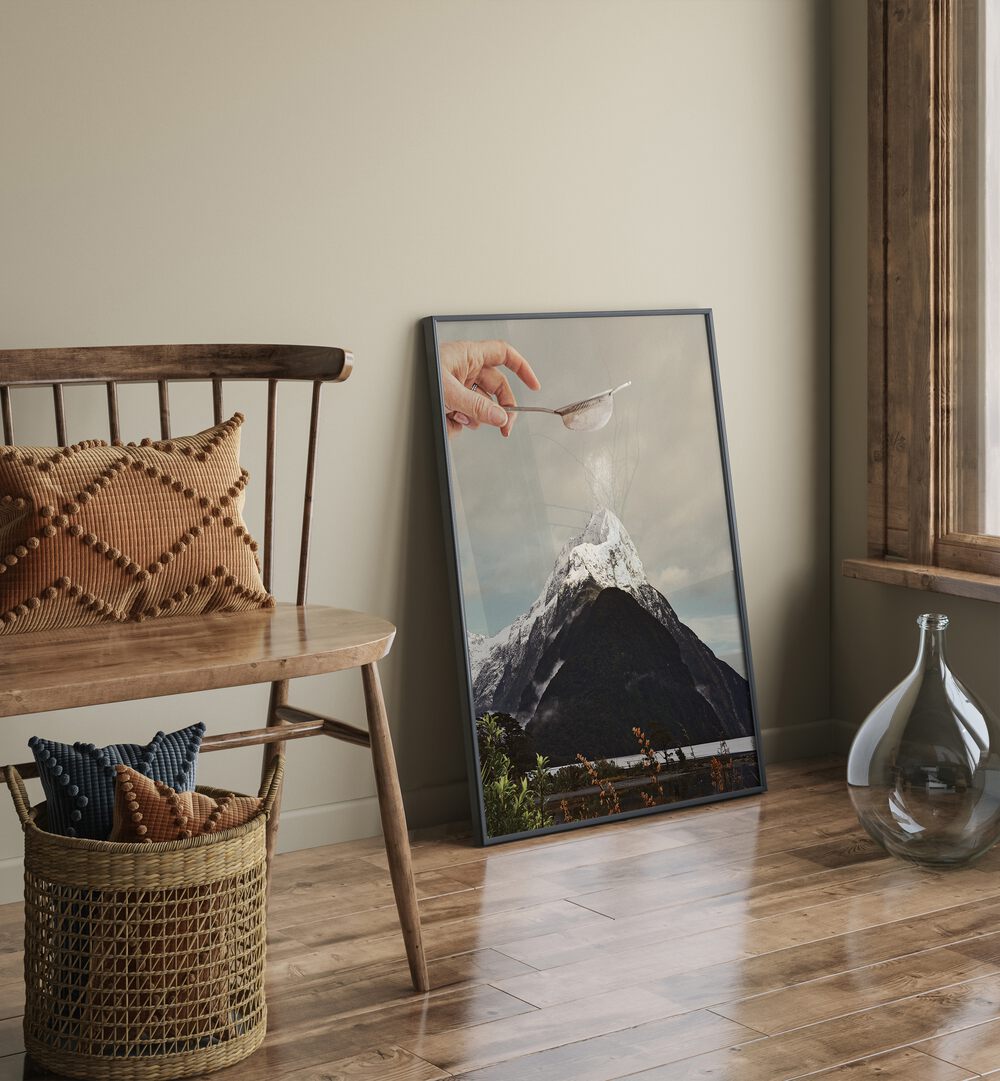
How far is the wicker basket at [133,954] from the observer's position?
1686 millimetres

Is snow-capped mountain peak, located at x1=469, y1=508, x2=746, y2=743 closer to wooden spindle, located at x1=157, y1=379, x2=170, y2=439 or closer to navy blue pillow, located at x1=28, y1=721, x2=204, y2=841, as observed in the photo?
wooden spindle, located at x1=157, y1=379, x2=170, y2=439

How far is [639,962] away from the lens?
2066mm

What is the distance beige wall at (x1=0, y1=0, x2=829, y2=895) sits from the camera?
2357 mm

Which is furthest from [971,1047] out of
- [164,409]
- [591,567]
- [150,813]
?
[164,409]

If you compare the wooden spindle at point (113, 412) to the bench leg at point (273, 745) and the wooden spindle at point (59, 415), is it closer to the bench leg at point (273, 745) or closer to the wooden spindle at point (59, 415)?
the wooden spindle at point (59, 415)

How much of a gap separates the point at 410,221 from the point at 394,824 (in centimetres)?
125

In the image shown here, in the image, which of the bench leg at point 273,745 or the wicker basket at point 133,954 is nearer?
the wicker basket at point 133,954

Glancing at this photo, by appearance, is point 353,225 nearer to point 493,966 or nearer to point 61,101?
point 61,101

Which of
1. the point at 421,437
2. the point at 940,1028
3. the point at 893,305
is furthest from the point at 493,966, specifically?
the point at 893,305

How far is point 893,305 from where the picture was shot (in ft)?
10.0

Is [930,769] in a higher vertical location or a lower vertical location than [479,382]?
lower

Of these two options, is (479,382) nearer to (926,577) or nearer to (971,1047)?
(926,577)

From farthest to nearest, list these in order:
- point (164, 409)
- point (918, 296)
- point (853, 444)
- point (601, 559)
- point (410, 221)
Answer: point (853, 444) < point (918, 296) < point (601, 559) < point (410, 221) < point (164, 409)

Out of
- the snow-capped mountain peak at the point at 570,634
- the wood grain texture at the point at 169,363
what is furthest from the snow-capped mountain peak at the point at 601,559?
the wood grain texture at the point at 169,363
